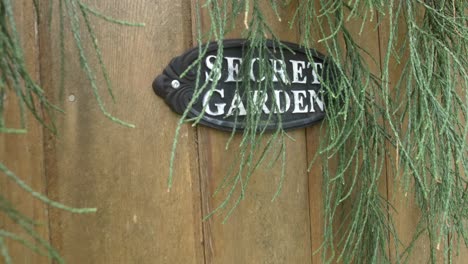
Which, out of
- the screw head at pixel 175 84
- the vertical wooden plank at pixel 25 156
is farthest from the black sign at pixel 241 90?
the vertical wooden plank at pixel 25 156

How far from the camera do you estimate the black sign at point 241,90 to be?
87 centimetres

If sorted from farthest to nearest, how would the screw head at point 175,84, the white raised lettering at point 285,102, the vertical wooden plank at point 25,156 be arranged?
the white raised lettering at point 285,102 < the screw head at point 175,84 < the vertical wooden plank at point 25,156

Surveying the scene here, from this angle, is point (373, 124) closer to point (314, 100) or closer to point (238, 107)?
point (314, 100)

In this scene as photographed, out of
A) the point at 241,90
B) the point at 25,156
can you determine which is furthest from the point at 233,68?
the point at 25,156

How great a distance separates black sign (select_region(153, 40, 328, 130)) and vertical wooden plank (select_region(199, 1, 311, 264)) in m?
0.04

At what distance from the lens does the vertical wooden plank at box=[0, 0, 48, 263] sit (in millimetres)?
745

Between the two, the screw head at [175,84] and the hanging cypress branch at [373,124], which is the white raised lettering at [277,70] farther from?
the screw head at [175,84]

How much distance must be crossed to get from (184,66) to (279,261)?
0.50m

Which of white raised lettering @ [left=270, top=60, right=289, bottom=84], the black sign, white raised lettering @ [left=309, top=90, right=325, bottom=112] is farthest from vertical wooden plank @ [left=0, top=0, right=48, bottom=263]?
white raised lettering @ [left=309, top=90, right=325, bottom=112]

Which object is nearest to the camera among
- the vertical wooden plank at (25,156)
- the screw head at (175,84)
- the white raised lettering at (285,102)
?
the vertical wooden plank at (25,156)

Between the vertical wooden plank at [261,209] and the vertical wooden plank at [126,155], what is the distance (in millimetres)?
34

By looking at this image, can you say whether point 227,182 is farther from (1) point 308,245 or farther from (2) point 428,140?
(2) point 428,140

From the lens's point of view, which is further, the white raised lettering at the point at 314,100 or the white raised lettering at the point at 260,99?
the white raised lettering at the point at 314,100

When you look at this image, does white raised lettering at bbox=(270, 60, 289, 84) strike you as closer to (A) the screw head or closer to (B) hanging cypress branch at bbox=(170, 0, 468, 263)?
(B) hanging cypress branch at bbox=(170, 0, 468, 263)
